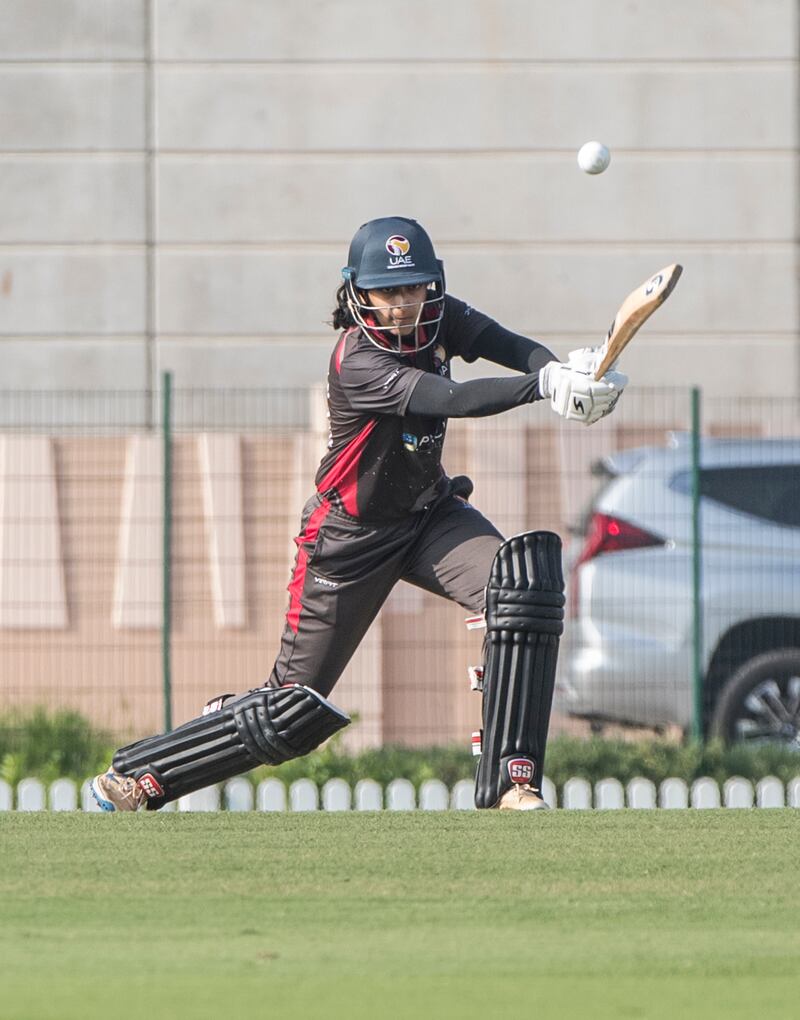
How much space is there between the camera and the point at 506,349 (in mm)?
6125

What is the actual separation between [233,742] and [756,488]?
529 cm

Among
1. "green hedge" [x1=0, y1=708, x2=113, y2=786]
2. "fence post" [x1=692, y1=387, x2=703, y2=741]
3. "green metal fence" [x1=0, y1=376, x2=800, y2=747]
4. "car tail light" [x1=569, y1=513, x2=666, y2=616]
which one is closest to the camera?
"car tail light" [x1=569, y1=513, x2=666, y2=616]

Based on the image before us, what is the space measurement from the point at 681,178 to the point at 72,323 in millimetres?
4731

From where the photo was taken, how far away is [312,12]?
1494cm

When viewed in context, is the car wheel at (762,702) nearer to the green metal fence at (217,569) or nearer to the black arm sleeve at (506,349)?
the green metal fence at (217,569)

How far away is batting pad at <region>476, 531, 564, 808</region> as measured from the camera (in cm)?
577

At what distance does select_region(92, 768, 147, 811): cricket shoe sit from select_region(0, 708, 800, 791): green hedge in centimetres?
436

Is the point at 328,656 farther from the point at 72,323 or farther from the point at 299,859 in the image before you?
the point at 72,323

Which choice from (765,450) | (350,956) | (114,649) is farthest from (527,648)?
(114,649)

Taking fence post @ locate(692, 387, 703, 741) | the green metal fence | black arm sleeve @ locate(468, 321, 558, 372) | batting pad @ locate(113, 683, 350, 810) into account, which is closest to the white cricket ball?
black arm sleeve @ locate(468, 321, 558, 372)

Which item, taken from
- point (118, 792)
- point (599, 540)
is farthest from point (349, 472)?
point (599, 540)

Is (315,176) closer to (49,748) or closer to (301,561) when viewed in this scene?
(49,748)

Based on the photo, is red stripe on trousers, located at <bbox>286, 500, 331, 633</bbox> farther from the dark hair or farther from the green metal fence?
the green metal fence

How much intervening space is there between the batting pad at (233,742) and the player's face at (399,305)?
112 cm
